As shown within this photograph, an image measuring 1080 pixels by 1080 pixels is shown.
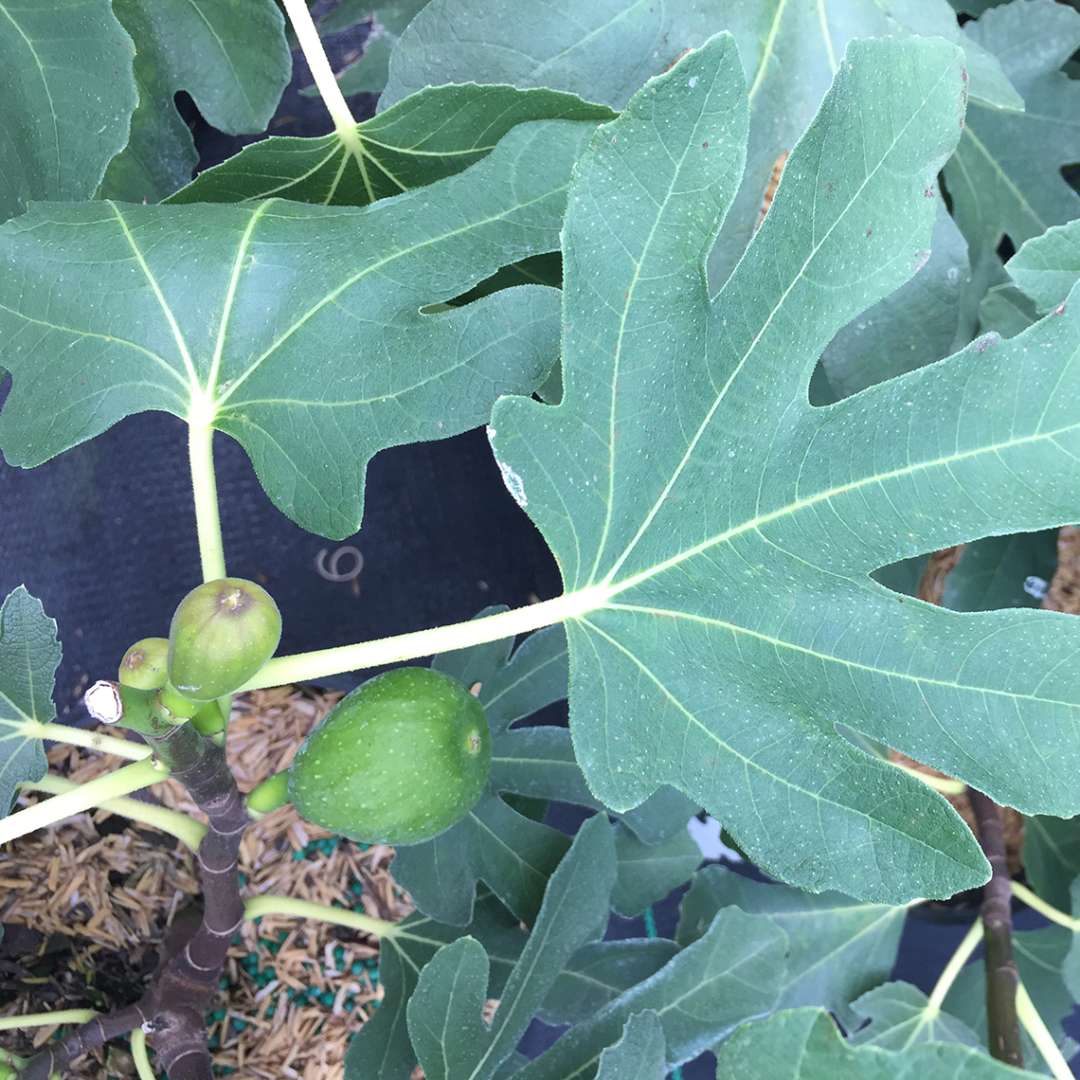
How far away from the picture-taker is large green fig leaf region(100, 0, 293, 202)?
83 cm

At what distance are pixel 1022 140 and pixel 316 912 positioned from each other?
36.1 inches

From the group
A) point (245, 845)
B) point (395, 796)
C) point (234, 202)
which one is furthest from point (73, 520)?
point (395, 796)

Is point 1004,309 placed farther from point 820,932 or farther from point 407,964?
point 407,964

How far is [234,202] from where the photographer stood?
2.46ft

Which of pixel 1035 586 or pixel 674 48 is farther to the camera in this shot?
pixel 1035 586

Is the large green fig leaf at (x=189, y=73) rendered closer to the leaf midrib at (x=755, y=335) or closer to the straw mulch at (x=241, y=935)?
the leaf midrib at (x=755, y=335)

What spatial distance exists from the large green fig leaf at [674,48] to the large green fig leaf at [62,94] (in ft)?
0.59

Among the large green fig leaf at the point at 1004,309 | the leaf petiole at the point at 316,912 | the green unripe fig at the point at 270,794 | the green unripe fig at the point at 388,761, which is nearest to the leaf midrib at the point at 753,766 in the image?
the green unripe fig at the point at 388,761

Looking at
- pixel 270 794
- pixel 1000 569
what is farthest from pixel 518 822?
pixel 1000 569

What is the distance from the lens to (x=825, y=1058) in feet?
2.02

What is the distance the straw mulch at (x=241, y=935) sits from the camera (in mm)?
1006

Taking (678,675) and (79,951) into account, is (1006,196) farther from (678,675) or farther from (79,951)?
(79,951)

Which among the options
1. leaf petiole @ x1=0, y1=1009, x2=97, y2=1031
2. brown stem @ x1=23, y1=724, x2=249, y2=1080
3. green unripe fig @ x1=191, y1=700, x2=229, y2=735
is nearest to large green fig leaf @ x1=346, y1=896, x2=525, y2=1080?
brown stem @ x1=23, y1=724, x2=249, y2=1080

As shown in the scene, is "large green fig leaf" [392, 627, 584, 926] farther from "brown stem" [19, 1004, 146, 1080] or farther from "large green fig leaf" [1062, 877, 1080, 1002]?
"large green fig leaf" [1062, 877, 1080, 1002]
